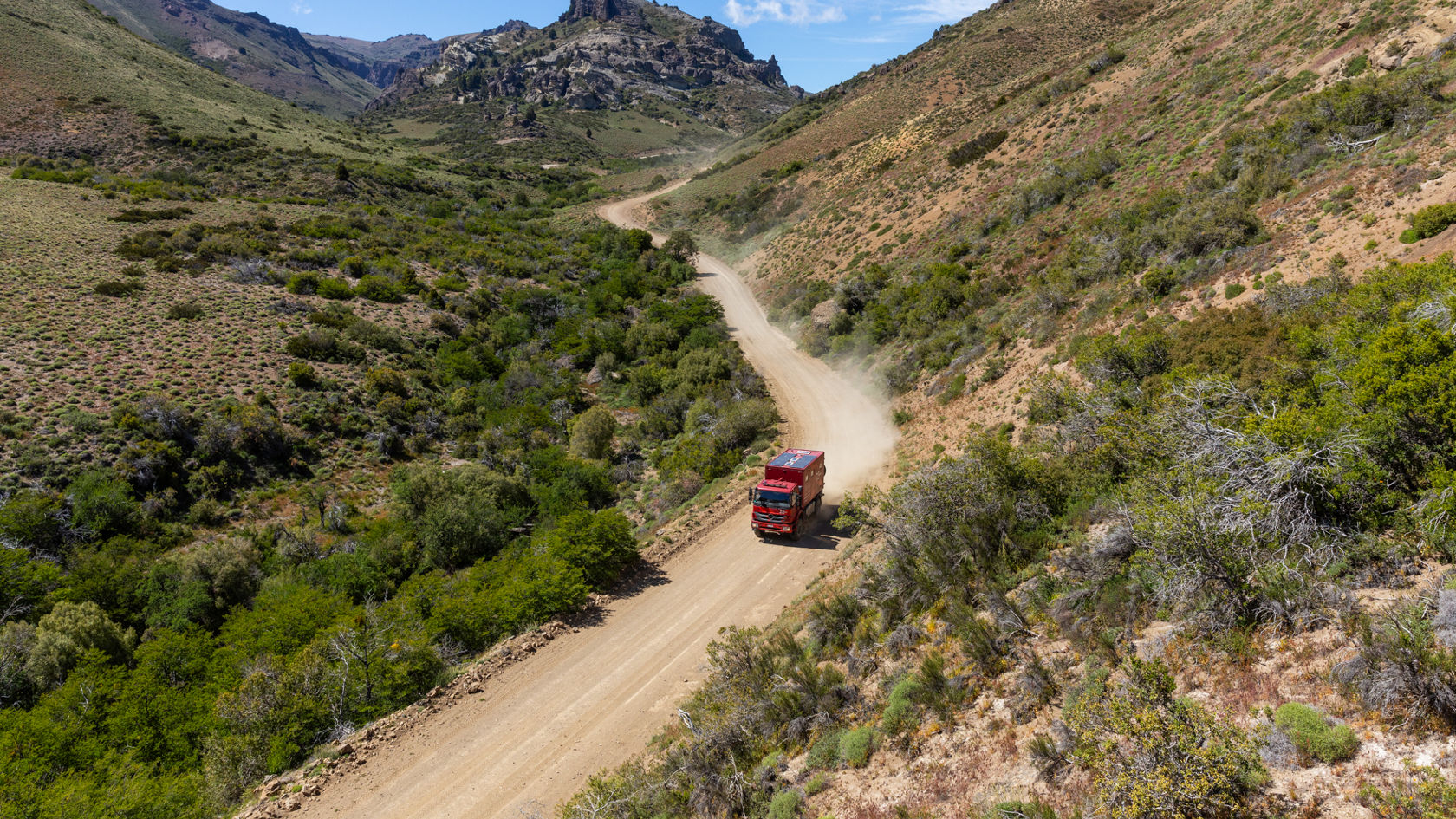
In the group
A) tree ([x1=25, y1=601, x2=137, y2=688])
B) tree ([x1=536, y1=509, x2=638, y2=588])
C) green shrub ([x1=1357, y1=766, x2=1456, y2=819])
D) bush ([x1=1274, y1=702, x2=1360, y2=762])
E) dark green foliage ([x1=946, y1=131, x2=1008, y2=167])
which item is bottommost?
bush ([x1=1274, y1=702, x2=1360, y2=762])

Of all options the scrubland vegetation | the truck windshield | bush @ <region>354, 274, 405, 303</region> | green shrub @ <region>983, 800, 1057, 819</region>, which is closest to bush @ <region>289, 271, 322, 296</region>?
bush @ <region>354, 274, 405, 303</region>

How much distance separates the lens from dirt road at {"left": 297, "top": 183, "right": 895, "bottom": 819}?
11.4 m

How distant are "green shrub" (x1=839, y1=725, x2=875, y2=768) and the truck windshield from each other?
33.5ft

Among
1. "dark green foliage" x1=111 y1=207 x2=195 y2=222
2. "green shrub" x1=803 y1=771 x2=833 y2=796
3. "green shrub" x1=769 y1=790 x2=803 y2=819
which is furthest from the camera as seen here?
"dark green foliage" x1=111 y1=207 x2=195 y2=222

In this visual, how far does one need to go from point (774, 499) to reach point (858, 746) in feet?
35.2

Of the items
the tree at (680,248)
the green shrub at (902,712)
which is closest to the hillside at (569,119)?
the tree at (680,248)

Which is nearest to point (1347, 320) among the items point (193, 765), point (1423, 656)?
point (1423, 656)

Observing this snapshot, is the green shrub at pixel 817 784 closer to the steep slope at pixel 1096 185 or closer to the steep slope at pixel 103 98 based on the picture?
the steep slope at pixel 1096 185

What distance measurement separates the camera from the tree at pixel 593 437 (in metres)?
28.6

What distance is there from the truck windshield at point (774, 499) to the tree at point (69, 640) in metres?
17.7

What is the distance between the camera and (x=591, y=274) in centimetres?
5428

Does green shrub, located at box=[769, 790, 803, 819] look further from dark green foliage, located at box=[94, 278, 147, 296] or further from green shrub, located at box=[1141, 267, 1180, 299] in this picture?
dark green foliage, located at box=[94, 278, 147, 296]

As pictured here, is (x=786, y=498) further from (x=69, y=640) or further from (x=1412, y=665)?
(x=69, y=640)

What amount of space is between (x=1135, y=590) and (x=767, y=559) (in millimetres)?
11219
